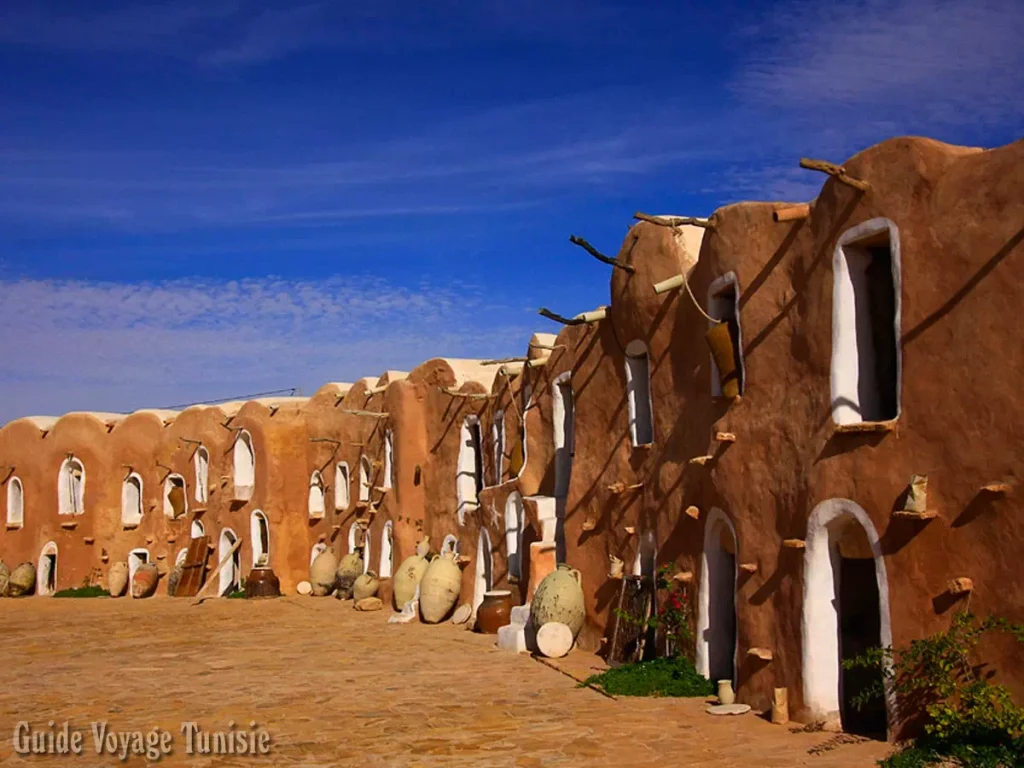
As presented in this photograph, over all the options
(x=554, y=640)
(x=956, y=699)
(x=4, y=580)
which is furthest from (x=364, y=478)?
(x=956, y=699)

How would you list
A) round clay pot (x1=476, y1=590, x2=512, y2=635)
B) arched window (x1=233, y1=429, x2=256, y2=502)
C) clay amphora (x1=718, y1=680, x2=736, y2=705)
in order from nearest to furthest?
clay amphora (x1=718, y1=680, x2=736, y2=705)
round clay pot (x1=476, y1=590, x2=512, y2=635)
arched window (x1=233, y1=429, x2=256, y2=502)

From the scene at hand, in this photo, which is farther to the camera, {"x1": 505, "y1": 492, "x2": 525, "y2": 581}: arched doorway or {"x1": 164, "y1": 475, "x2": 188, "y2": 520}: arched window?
{"x1": 164, "y1": 475, "x2": 188, "y2": 520}: arched window

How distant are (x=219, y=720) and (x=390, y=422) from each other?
14431mm

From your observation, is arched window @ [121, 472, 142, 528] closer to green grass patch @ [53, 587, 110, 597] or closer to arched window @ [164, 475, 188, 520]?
arched window @ [164, 475, 188, 520]

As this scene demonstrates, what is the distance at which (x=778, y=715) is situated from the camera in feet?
33.8

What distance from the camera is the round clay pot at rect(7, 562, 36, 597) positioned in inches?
1318

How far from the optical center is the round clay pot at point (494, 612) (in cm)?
1866

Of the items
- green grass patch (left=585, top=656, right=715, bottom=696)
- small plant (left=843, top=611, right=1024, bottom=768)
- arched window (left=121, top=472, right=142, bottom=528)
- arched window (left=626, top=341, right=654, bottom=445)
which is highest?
arched window (left=626, top=341, right=654, bottom=445)

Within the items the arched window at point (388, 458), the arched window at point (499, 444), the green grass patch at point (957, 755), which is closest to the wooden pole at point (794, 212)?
the green grass patch at point (957, 755)

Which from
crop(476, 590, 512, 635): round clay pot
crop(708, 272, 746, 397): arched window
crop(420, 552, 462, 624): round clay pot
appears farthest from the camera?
crop(420, 552, 462, 624): round clay pot

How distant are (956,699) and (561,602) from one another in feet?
26.9

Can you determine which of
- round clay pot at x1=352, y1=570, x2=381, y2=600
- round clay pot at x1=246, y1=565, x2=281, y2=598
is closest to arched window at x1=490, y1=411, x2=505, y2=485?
round clay pot at x1=352, y1=570, x2=381, y2=600

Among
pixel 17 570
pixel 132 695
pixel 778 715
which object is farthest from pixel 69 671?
pixel 17 570

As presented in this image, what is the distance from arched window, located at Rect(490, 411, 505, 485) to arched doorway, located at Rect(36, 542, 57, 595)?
767 inches
